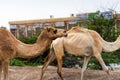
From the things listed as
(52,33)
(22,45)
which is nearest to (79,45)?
(52,33)

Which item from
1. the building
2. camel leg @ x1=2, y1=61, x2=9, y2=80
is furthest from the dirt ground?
the building

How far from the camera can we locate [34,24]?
99.9 ft

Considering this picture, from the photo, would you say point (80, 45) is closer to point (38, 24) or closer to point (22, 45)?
point (22, 45)

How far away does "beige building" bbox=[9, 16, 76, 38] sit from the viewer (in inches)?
1097

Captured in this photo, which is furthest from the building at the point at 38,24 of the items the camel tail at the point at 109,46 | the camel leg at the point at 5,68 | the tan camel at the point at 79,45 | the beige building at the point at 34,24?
the camel leg at the point at 5,68

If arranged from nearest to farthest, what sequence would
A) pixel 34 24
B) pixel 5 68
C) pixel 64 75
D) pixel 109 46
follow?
pixel 5 68
pixel 109 46
pixel 64 75
pixel 34 24

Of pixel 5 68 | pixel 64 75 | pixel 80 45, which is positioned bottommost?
pixel 64 75

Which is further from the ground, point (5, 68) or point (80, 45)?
point (5, 68)

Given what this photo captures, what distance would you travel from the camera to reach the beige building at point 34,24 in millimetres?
27875

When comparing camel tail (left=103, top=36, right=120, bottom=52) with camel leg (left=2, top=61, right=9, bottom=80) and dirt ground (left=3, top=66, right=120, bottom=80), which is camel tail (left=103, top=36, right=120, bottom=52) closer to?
dirt ground (left=3, top=66, right=120, bottom=80)

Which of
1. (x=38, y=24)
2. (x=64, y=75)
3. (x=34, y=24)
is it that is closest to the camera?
(x=64, y=75)

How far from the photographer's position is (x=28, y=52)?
10.7m

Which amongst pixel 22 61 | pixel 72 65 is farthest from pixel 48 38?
pixel 22 61

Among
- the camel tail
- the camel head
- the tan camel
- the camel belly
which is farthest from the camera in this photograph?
the camel tail
